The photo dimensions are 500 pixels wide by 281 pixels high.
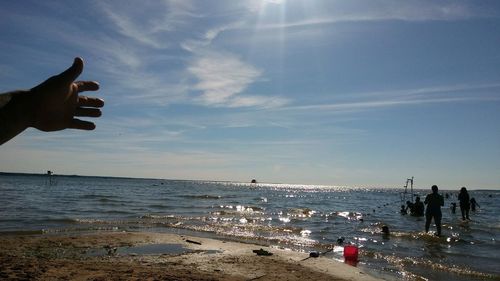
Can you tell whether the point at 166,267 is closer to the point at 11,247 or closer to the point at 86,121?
the point at 11,247

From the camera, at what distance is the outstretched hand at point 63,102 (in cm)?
255

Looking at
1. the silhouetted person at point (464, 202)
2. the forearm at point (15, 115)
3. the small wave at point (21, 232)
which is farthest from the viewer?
the silhouetted person at point (464, 202)

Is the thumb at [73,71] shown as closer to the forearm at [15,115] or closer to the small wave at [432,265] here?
the forearm at [15,115]

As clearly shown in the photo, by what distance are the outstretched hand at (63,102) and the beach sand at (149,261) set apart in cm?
607

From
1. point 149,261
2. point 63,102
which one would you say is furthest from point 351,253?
point 63,102

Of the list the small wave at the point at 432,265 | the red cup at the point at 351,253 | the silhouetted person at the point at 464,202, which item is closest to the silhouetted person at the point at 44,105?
the red cup at the point at 351,253

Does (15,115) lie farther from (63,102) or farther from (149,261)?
(149,261)

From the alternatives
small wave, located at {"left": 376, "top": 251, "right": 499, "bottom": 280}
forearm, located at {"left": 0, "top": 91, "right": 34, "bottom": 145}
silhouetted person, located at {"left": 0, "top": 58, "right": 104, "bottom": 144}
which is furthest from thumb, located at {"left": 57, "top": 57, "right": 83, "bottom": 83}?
small wave, located at {"left": 376, "top": 251, "right": 499, "bottom": 280}

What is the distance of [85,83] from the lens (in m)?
2.95

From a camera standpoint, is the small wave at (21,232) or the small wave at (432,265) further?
the small wave at (21,232)

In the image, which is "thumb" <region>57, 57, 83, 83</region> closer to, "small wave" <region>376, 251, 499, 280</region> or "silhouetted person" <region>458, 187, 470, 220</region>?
"small wave" <region>376, 251, 499, 280</region>

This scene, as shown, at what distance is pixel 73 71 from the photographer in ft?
8.30

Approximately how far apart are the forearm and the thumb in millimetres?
232

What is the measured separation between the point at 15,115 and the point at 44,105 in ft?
0.57
